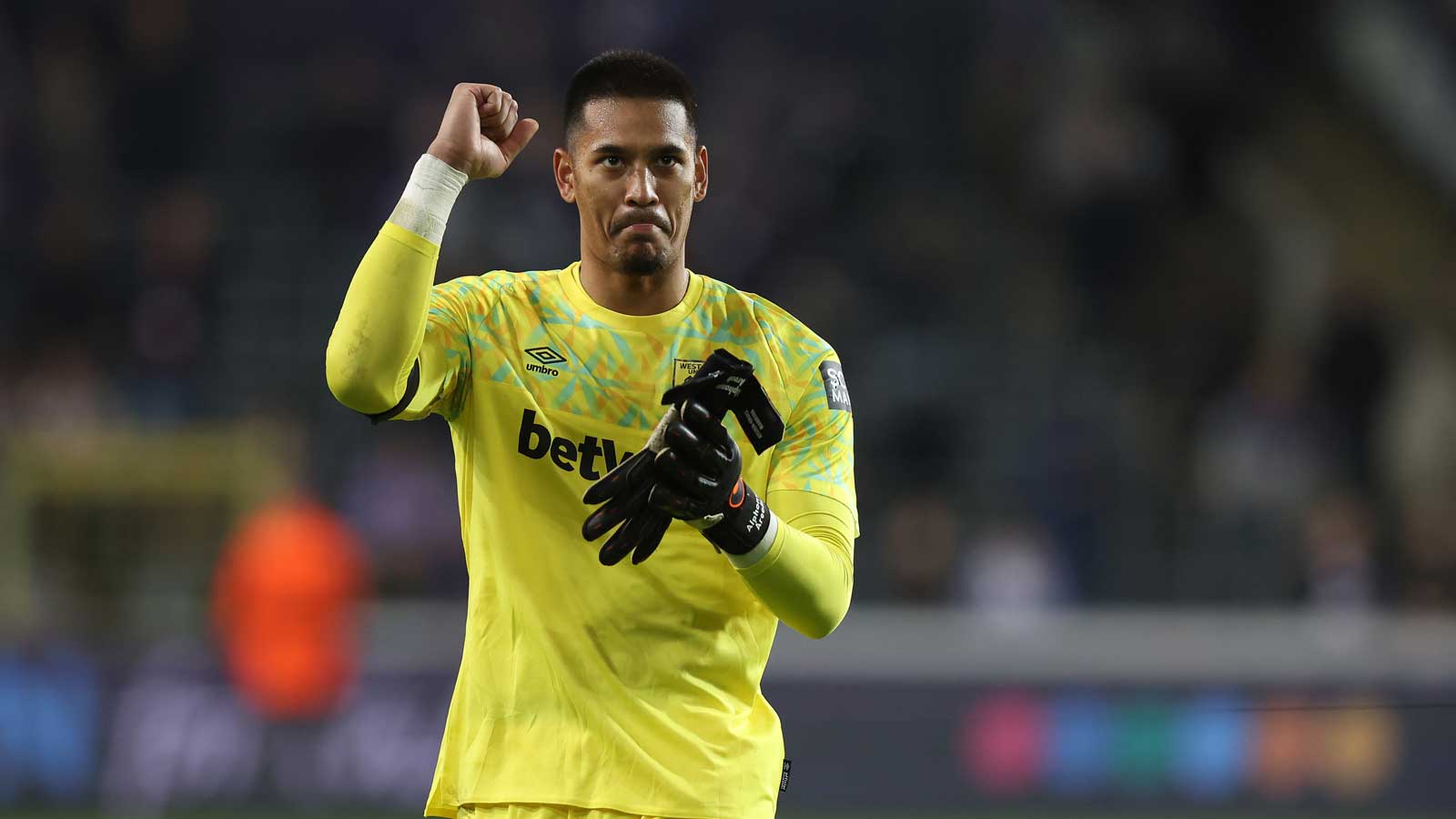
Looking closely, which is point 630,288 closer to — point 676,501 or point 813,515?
point 813,515

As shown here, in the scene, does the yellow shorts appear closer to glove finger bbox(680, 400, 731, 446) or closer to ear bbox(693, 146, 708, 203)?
glove finger bbox(680, 400, 731, 446)

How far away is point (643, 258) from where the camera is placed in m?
3.96

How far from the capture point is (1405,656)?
11.9 metres

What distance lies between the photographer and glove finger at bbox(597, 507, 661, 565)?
3562mm

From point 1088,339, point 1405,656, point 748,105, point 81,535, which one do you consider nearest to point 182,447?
point 81,535

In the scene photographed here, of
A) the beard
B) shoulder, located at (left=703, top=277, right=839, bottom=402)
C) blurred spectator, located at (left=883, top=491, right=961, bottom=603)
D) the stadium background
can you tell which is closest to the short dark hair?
the beard

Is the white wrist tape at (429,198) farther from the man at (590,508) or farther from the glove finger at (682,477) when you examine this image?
the glove finger at (682,477)

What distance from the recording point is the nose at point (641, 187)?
3.91 metres

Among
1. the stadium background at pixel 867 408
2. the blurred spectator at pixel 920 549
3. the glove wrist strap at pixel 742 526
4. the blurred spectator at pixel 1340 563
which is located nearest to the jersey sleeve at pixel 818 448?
the glove wrist strap at pixel 742 526

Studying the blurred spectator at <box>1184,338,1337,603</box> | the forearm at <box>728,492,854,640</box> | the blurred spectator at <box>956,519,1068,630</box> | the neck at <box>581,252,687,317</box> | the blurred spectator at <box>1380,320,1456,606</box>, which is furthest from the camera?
the blurred spectator at <box>1184,338,1337,603</box>

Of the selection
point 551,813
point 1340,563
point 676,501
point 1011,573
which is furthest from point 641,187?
point 1340,563

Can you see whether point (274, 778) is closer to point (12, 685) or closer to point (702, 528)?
point (12, 685)

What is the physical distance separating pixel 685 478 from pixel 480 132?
2.84 feet

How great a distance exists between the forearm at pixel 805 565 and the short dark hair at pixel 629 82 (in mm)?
796
